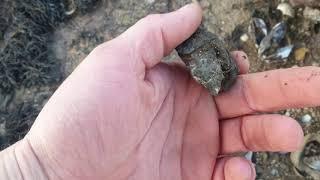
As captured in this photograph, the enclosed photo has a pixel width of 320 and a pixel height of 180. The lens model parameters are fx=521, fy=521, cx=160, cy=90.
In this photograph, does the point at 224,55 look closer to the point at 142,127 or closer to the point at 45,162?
the point at 142,127

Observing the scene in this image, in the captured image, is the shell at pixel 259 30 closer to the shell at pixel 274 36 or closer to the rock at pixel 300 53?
the shell at pixel 274 36

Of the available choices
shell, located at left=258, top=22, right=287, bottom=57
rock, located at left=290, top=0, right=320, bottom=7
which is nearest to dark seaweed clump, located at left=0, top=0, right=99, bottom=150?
shell, located at left=258, top=22, right=287, bottom=57

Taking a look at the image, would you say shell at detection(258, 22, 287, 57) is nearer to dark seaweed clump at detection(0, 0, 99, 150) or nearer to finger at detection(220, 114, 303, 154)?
finger at detection(220, 114, 303, 154)

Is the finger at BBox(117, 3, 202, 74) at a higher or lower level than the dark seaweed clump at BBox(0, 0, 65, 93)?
higher

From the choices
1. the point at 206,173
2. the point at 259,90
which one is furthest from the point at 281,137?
the point at 206,173

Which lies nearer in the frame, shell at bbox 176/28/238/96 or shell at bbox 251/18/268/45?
shell at bbox 176/28/238/96

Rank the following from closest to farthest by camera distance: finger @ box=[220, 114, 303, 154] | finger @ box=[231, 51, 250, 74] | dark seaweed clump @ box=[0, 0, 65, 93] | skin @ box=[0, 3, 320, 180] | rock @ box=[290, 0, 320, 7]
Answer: skin @ box=[0, 3, 320, 180] → finger @ box=[220, 114, 303, 154] → finger @ box=[231, 51, 250, 74] → rock @ box=[290, 0, 320, 7] → dark seaweed clump @ box=[0, 0, 65, 93]
